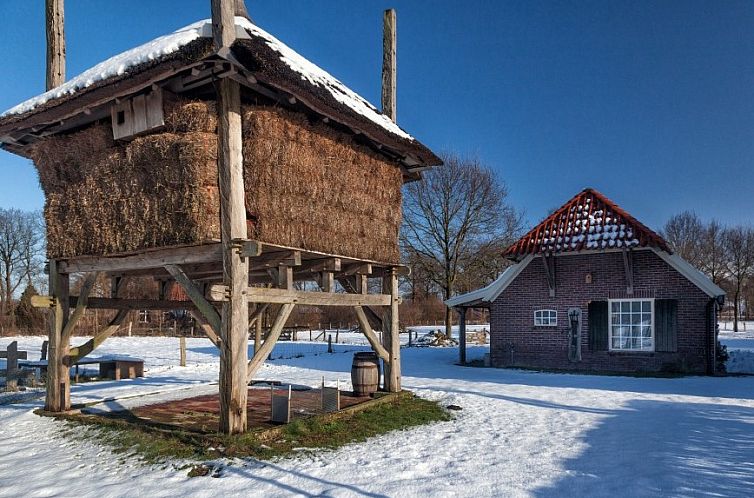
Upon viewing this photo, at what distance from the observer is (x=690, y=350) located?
16391mm

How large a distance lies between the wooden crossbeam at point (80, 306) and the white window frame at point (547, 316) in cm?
1347

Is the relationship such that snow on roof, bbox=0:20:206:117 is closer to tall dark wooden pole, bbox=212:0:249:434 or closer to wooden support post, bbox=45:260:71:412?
tall dark wooden pole, bbox=212:0:249:434

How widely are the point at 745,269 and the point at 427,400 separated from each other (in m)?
41.7

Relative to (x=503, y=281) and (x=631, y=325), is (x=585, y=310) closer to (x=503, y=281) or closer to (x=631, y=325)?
(x=631, y=325)

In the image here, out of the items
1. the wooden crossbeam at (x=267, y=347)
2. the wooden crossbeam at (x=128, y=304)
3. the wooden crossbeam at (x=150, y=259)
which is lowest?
the wooden crossbeam at (x=267, y=347)

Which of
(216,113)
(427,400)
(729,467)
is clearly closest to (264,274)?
(427,400)

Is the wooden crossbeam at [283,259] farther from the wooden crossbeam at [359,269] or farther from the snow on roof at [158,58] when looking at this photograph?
the snow on roof at [158,58]

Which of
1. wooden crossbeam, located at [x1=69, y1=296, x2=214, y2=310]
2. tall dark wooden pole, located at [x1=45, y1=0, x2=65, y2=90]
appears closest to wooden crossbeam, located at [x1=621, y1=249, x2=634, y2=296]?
wooden crossbeam, located at [x1=69, y1=296, x2=214, y2=310]

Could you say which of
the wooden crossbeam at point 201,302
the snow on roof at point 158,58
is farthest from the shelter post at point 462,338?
the wooden crossbeam at point 201,302

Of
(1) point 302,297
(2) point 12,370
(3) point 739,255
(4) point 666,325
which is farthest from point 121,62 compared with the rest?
(3) point 739,255

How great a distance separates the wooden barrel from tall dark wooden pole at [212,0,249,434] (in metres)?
3.94

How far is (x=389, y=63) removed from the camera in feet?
42.1

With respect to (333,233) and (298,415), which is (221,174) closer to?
(333,233)

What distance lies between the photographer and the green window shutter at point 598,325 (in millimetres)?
17453
